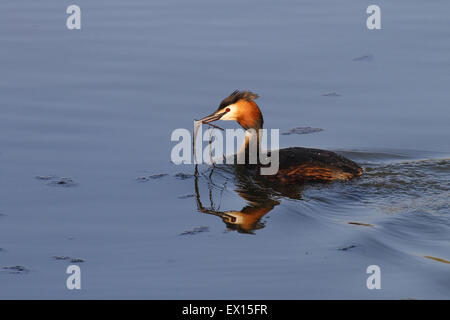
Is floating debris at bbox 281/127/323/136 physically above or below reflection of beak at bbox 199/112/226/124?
below

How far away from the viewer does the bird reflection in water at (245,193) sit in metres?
8.02

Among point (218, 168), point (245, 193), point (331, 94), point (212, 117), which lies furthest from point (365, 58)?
point (245, 193)

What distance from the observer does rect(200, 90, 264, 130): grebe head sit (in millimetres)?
9773

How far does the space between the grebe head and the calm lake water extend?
2.57 feet

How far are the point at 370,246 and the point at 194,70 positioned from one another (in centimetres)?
565

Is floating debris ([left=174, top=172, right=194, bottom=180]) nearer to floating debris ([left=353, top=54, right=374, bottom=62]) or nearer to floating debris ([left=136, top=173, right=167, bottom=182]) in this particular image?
floating debris ([left=136, top=173, right=167, bottom=182])

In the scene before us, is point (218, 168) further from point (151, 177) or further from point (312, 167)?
point (312, 167)

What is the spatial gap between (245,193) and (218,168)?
87 centimetres

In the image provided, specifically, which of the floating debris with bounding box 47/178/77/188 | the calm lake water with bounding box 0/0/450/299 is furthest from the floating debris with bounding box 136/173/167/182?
the floating debris with bounding box 47/178/77/188

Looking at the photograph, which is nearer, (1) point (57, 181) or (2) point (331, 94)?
(1) point (57, 181)

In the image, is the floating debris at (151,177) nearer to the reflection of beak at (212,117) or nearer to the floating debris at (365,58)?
the reflection of beak at (212,117)

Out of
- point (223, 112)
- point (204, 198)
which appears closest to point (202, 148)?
point (223, 112)

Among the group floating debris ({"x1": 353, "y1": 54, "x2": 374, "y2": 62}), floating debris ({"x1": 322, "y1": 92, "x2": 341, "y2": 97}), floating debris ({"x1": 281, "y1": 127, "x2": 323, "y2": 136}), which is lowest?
floating debris ({"x1": 281, "y1": 127, "x2": 323, "y2": 136})

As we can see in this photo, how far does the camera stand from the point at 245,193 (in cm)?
899
